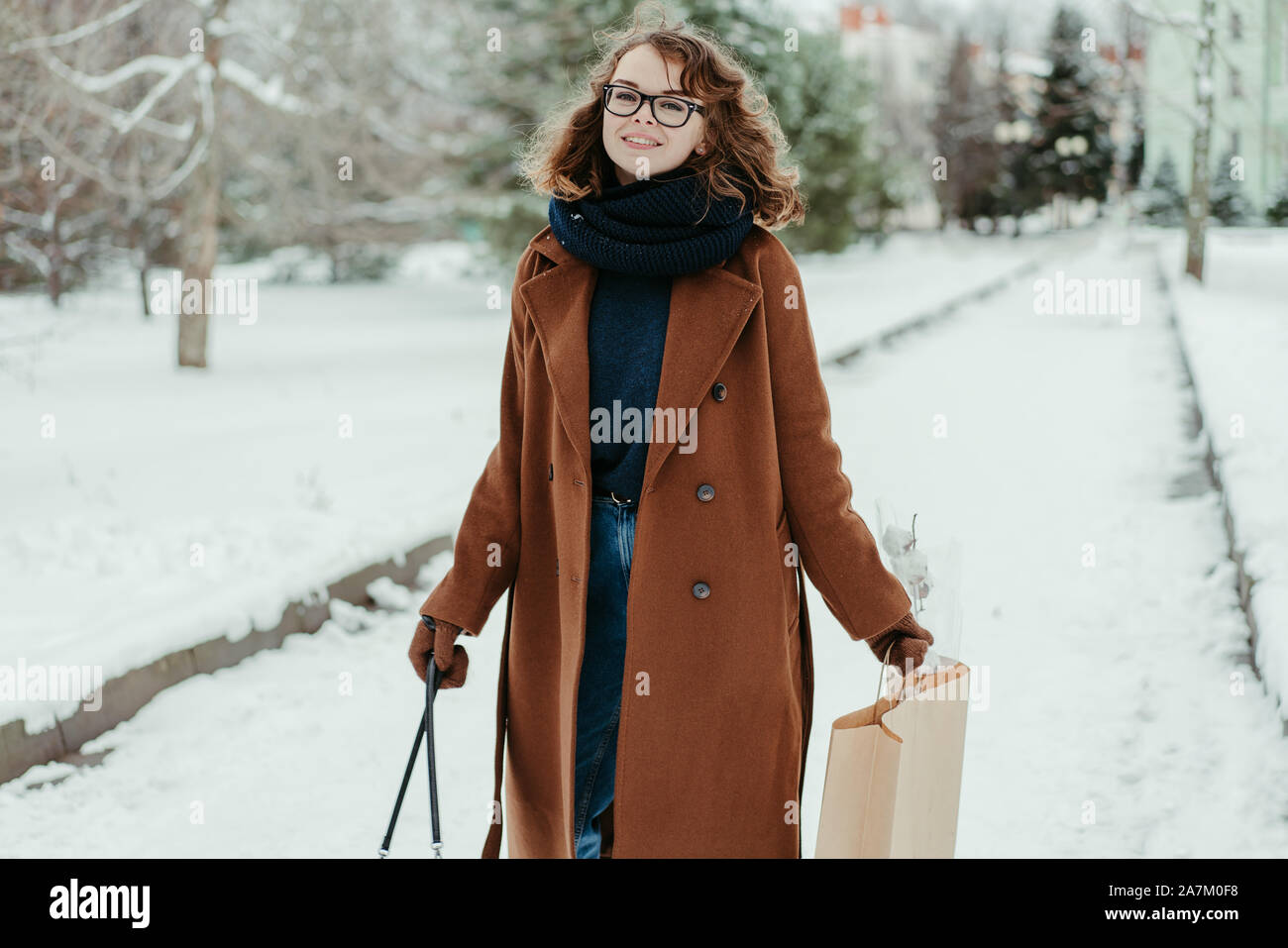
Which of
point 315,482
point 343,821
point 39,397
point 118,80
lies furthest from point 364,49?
point 343,821

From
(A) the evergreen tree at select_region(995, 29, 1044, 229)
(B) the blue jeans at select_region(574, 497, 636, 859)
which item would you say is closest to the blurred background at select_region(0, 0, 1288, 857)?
(B) the blue jeans at select_region(574, 497, 636, 859)

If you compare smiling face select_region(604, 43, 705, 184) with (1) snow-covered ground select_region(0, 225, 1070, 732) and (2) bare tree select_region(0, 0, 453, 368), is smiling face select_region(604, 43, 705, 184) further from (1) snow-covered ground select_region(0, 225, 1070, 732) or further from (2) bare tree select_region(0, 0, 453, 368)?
(2) bare tree select_region(0, 0, 453, 368)

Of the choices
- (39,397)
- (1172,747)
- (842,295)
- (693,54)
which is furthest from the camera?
(842,295)

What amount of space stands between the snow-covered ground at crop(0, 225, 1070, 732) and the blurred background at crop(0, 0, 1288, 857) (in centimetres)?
4

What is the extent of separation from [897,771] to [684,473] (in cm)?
68

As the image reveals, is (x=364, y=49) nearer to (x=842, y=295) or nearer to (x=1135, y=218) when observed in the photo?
(x=842, y=295)

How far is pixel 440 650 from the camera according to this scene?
2352mm

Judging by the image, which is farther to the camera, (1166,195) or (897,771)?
(1166,195)

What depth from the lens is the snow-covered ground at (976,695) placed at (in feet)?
11.3

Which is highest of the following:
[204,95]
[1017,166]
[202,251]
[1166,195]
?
[1017,166]

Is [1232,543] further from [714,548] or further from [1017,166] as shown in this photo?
[1017,166]

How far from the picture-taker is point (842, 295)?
24.3m

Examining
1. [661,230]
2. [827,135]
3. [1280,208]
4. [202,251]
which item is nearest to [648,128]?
[661,230]

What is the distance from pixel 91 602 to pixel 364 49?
12.4m
